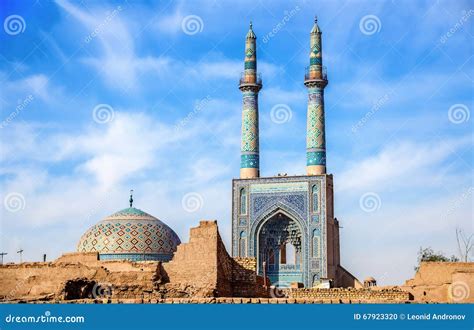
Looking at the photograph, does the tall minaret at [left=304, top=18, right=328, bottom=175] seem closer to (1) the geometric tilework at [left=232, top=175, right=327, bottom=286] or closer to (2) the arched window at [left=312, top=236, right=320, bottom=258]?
(1) the geometric tilework at [left=232, top=175, right=327, bottom=286]

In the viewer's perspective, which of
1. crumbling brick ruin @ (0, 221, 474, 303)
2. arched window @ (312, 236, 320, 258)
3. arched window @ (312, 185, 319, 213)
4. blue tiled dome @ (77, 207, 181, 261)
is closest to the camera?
crumbling brick ruin @ (0, 221, 474, 303)

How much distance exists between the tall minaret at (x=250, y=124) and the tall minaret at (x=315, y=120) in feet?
6.57

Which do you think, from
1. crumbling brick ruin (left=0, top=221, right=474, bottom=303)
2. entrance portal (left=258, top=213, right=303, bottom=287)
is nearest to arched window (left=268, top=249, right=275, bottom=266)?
entrance portal (left=258, top=213, right=303, bottom=287)

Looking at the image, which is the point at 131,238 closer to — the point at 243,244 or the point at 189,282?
the point at 243,244

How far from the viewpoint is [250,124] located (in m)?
34.7

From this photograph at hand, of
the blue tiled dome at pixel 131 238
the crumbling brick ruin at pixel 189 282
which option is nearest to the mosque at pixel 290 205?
the blue tiled dome at pixel 131 238

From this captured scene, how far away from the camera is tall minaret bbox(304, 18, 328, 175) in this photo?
33.7 metres

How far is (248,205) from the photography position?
34.5 meters

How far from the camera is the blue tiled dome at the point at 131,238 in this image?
2806 centimetres

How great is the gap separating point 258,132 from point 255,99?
1.26 meters

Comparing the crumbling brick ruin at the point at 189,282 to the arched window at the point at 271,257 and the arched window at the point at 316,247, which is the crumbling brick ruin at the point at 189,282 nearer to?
the arched window at the point at 316,247

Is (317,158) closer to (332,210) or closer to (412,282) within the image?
(332,210)
